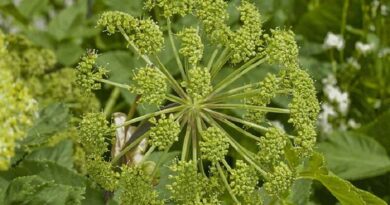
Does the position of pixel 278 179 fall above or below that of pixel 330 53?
below

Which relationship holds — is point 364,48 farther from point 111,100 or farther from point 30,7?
point 30,7

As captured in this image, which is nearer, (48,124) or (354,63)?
(48,124)

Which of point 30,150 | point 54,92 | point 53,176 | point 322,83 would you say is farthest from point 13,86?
point 322,83

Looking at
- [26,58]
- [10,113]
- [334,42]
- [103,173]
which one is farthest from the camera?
[334,42]

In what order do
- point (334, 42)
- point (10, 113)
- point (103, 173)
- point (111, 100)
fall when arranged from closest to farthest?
point (10, 113) < point (103, 173) < point (111, 100) < point (334, 42)

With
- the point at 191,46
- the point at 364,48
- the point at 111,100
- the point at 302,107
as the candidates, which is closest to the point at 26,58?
the point at 111,100

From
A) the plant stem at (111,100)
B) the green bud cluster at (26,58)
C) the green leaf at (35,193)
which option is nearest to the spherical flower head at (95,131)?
the green leaf at (35,193)

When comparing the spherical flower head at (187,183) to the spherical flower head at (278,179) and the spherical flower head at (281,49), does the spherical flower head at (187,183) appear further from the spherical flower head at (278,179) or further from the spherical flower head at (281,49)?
the spherical flower head at (281,49)
